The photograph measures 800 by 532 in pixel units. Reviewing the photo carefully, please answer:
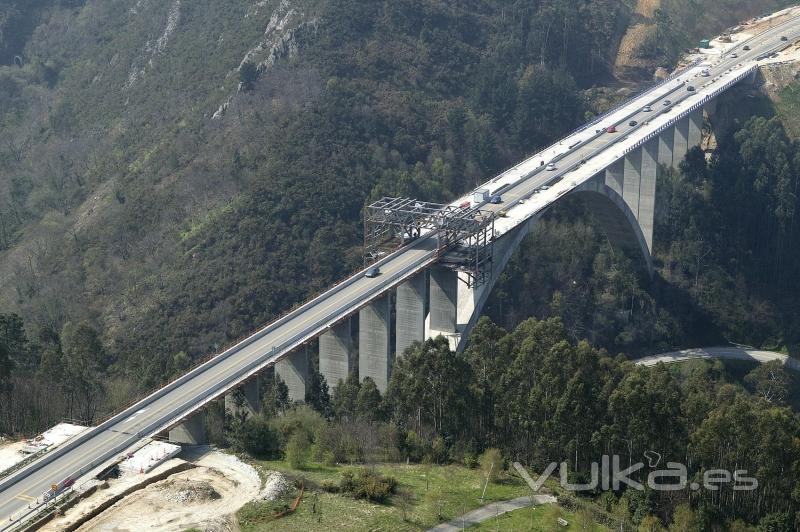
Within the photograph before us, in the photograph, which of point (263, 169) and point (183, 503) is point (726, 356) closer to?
point (263, 169)

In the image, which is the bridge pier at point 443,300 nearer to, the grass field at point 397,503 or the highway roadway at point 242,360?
the highway roadway at point 242,360

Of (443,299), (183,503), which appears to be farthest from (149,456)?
(443,299)

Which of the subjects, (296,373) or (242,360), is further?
(296,373)

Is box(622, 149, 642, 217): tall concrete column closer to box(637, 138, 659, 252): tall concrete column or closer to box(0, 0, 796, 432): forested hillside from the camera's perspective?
box(637, 138, 659, 252): tall concrete column

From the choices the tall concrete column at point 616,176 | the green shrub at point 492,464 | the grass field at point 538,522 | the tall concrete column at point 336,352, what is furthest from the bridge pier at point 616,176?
the grass field at point 538,522

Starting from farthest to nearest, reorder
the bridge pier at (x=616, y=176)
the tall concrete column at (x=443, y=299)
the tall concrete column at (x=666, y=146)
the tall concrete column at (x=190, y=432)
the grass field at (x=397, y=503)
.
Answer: the tall concrete column at (x=666, y=146) < the bridge pier at (x=616, y=176) < the tall concrete column at (x=443, y=299) < the tall concrete column at (x=190, y=432) < the grass field at (x=397, y=503)

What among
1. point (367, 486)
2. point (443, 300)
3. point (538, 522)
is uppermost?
point (443, 300)

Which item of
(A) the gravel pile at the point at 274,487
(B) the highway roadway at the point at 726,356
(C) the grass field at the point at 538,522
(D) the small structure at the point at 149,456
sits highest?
(D) the small structure at the point at 149,456
